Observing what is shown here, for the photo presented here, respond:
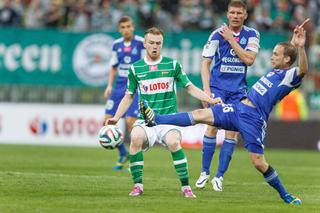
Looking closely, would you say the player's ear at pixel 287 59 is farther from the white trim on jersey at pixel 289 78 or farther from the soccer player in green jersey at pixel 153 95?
the soccer player in green jersey at pixel 153 95

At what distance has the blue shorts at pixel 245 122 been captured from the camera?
11.9m

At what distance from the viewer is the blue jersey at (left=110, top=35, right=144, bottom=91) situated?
17781mm

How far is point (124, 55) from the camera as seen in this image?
1789 cm

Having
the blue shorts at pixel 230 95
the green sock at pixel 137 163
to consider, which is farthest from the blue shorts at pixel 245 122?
the blue shorts at pixel 230 95

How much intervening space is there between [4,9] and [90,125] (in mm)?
4549

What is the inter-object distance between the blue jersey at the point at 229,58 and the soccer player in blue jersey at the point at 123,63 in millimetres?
3905

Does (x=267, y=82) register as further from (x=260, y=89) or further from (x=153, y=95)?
(x=153, y=95)

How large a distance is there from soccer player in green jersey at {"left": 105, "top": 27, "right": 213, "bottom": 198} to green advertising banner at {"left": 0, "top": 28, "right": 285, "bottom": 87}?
12930mm

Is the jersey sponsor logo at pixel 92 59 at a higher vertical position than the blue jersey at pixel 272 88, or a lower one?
lower

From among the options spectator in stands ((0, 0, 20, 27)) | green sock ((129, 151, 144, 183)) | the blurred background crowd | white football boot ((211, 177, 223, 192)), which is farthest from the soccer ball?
spectator in stands ((0, 0, 20, 27))

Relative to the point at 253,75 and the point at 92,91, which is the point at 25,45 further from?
the point at 253,75

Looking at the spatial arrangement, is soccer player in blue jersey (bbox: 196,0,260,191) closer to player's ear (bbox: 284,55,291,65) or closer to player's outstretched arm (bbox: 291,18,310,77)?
player's ear (bbox: 284,55,291,65)

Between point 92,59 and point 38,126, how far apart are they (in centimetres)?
239

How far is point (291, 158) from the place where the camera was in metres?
22.5
